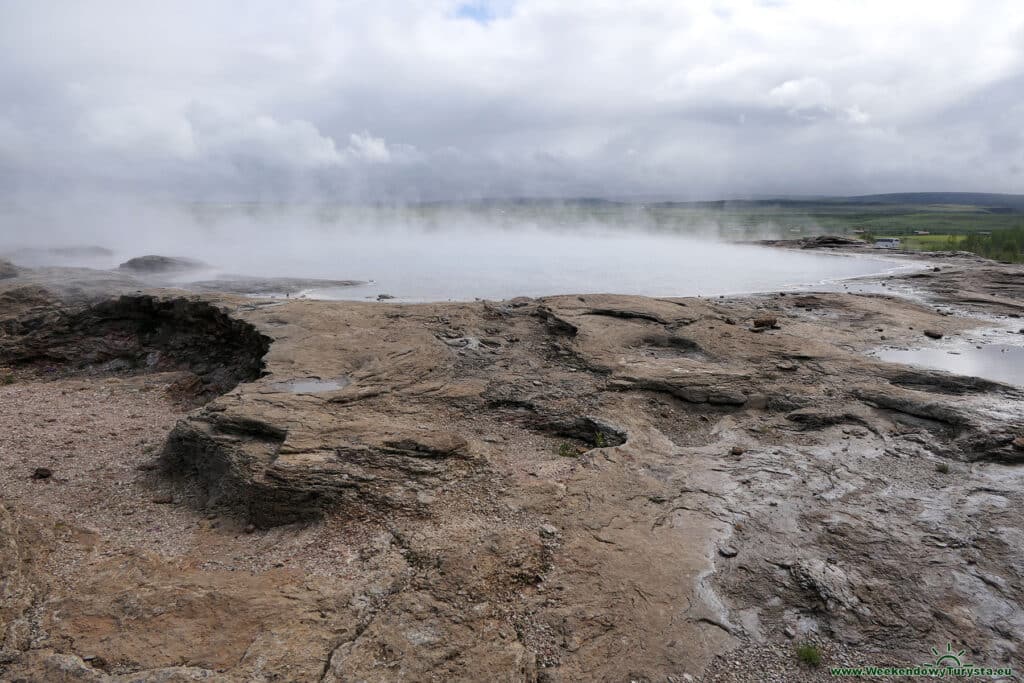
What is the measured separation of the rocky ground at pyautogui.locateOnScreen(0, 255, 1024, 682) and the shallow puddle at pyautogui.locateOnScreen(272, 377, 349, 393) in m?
0.05

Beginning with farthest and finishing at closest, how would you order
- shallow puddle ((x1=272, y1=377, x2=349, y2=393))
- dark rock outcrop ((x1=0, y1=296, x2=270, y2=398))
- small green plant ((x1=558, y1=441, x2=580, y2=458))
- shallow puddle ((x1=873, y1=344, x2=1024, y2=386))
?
dark rock outcrop ((x1=0, y1=296, x2=270, y2=398)) → shallow puddle ((x1=873, y1=344, x2=1024, y2=386)) → shallow puddle ((x1=272, y1=377, x2=349, y2=393)) → small green plant ((x1=558, y1=441, x2=580, y2=458))

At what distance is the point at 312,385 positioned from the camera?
275 inches

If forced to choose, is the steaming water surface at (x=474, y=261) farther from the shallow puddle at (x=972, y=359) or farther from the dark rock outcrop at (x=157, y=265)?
the shallow puddle at (x=972, y=359)

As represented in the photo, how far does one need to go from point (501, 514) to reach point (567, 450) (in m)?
1.57

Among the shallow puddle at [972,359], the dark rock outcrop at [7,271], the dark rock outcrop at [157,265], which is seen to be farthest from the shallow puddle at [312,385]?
the dark rock outcrop at [157,265]

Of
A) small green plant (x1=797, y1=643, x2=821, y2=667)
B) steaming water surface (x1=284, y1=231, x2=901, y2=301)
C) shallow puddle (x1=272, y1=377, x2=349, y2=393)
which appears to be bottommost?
small green plant (x1=797, y1=643, x2=821, y2=667)

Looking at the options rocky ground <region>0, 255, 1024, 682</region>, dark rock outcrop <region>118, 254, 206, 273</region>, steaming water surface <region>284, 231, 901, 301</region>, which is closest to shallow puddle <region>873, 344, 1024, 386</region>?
rocky ground <region>0, 255, 1024, 682</region>

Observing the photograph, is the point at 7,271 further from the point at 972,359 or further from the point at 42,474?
the point at 972,359

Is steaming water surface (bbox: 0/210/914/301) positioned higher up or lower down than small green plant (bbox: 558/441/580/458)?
higher up

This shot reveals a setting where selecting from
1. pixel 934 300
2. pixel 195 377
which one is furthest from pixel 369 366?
pixel 934 300

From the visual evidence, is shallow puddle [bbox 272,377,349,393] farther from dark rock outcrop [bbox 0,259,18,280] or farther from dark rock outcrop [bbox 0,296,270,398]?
dark rock outcrop [bbox 0,259,18,280]

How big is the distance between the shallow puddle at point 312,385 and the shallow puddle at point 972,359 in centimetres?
805

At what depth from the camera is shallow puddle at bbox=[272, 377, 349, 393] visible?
679cm

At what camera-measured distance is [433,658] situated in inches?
143
